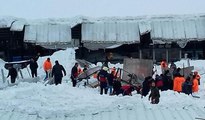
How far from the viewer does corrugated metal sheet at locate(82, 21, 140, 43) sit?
30078 millimetres

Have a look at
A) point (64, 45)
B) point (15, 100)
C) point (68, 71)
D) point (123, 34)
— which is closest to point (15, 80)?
point (68, 71)

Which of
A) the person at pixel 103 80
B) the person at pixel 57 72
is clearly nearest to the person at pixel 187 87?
the person at pixel 103 80

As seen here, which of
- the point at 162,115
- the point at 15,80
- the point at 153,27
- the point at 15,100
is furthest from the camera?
the point at 153,27

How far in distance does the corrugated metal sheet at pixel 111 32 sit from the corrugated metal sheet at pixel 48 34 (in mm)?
1236

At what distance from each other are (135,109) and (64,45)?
19536 millimetres

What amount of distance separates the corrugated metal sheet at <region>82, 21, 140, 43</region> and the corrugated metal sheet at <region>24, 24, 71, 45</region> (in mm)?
1236

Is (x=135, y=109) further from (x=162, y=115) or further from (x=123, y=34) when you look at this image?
(x=123, y=34)

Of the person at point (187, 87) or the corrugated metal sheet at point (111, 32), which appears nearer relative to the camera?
the person at point (187, 87)

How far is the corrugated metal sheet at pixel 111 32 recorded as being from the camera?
3008cm

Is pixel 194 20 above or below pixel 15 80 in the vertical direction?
above

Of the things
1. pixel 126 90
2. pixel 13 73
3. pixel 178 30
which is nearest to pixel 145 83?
pixel 126 90

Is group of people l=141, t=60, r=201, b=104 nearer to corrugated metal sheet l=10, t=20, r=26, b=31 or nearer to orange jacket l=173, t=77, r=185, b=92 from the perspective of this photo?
orange jacket l=173, t=77, r=185, b=92

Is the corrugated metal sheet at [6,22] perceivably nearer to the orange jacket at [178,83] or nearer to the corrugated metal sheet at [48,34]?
the corrugated metal sheet at [48,34]

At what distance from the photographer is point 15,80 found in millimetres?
24047
